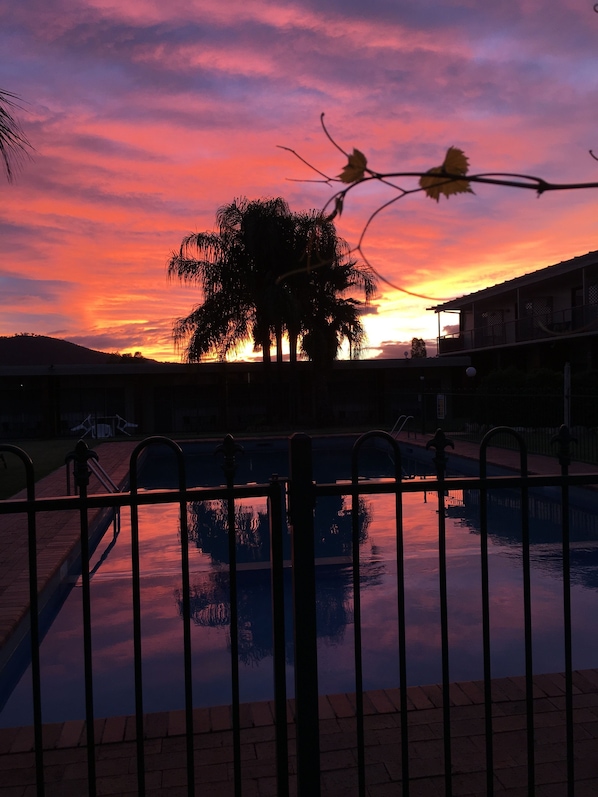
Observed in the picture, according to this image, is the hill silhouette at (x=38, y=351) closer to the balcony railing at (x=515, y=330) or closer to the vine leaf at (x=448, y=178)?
the balcony railing at (x=515, y=330)

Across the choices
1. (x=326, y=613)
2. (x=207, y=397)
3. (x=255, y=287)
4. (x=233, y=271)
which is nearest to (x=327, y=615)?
(x=326, y=613)

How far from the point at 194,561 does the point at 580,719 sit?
625cm

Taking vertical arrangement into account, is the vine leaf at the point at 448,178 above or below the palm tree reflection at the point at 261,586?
above

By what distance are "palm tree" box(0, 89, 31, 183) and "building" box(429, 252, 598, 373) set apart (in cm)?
1798

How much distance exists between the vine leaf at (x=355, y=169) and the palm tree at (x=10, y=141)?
7512 mm

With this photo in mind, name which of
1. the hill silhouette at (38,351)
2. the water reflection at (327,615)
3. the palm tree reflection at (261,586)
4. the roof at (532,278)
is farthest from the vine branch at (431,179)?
the hill silhouette at (38,351)

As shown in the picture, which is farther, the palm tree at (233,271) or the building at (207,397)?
the building at (207,397)

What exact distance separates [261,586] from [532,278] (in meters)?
21.8

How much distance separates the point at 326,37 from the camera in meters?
2.56

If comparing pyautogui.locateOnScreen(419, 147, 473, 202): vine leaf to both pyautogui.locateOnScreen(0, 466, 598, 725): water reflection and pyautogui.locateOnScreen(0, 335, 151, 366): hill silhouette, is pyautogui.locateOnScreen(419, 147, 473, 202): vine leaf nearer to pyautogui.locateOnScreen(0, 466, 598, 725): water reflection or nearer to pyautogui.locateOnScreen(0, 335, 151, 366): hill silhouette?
pyautogui.locateOnScreen(0, 466, 598, 725): water reflection

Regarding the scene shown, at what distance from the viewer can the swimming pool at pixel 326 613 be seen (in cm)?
541

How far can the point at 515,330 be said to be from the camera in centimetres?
2722

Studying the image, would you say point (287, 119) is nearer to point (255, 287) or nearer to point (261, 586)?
point (261, 586)

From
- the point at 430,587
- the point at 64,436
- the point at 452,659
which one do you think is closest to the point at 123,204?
the point at 430,587
